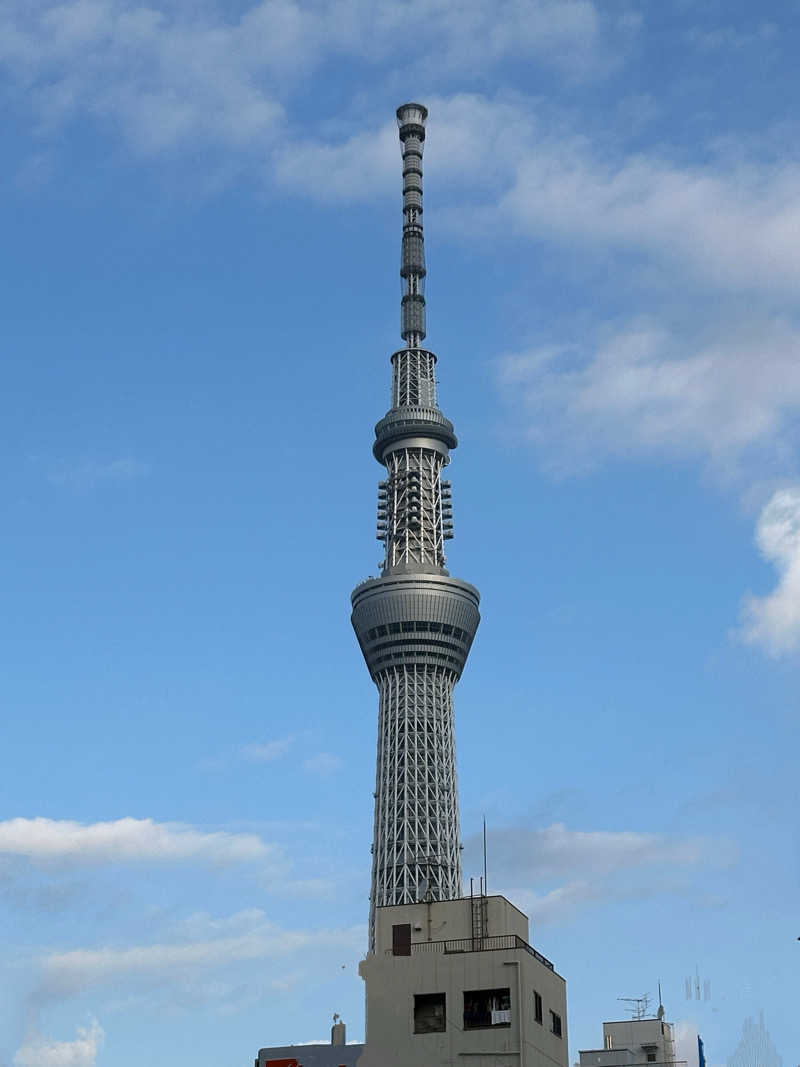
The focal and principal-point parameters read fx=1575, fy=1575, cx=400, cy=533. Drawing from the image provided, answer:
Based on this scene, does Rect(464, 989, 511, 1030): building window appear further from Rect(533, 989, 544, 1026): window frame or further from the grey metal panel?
the grey metal panel

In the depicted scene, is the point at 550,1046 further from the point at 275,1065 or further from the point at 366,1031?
the point at 275,1065

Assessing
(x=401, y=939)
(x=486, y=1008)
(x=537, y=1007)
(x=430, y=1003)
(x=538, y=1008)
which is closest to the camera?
(x=486, y=1008)

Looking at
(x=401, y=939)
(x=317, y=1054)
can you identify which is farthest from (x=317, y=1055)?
(x=401, y=939)

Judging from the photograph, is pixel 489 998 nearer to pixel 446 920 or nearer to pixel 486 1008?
pixel 486 1008

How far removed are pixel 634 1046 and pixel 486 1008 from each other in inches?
2885

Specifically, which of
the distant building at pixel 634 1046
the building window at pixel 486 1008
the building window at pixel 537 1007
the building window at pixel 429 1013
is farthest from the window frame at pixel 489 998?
the distant building at pixel 634 1046

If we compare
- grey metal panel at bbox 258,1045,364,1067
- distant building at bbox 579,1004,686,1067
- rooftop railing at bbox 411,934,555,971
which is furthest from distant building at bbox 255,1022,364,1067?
distant building at bbox 579,1004,686,1067

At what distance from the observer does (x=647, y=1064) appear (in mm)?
152375

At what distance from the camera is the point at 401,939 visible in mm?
95812

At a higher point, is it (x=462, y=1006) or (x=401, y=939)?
(x=401, y=939)

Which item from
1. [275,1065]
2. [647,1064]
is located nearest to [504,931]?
[275,1065]

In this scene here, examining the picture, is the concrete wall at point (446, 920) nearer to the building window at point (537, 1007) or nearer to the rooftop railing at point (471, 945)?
the rooftop railing at point (471, 945)

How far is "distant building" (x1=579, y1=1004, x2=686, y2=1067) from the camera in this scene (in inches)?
6048

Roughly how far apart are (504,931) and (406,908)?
648cm
